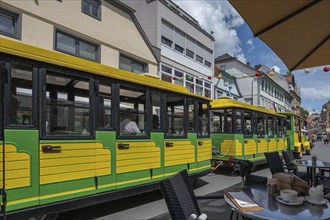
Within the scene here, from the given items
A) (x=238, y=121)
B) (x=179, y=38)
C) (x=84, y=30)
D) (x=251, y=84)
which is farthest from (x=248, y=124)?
(x=251, y=84)

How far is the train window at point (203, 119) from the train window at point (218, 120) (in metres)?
2.55

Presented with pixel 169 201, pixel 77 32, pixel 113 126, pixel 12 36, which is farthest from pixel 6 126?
pixel 77 32

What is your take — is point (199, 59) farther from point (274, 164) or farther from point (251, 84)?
point (251, 84)

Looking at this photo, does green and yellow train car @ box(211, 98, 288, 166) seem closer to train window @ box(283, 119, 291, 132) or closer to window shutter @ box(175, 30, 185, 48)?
train window @ box(283, 119, 291, 132)

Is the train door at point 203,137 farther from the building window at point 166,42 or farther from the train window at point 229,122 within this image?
the building window at point 166,42

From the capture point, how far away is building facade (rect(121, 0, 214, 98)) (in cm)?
1828

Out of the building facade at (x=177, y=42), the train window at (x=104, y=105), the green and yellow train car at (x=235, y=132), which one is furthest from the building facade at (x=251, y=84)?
the train window at (x=104, y=105)

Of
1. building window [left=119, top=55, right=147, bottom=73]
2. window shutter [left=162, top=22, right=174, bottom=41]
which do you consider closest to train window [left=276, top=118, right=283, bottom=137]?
building window [left=119, top=55, right=147, bottom=73]

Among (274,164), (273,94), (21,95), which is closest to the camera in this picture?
(21,95)

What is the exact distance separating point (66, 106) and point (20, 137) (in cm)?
95

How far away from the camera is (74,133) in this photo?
4.57 metres

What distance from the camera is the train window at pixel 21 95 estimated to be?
12.6 feet

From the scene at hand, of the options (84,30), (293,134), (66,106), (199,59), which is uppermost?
(199,59)

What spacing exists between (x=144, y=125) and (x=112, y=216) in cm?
192
